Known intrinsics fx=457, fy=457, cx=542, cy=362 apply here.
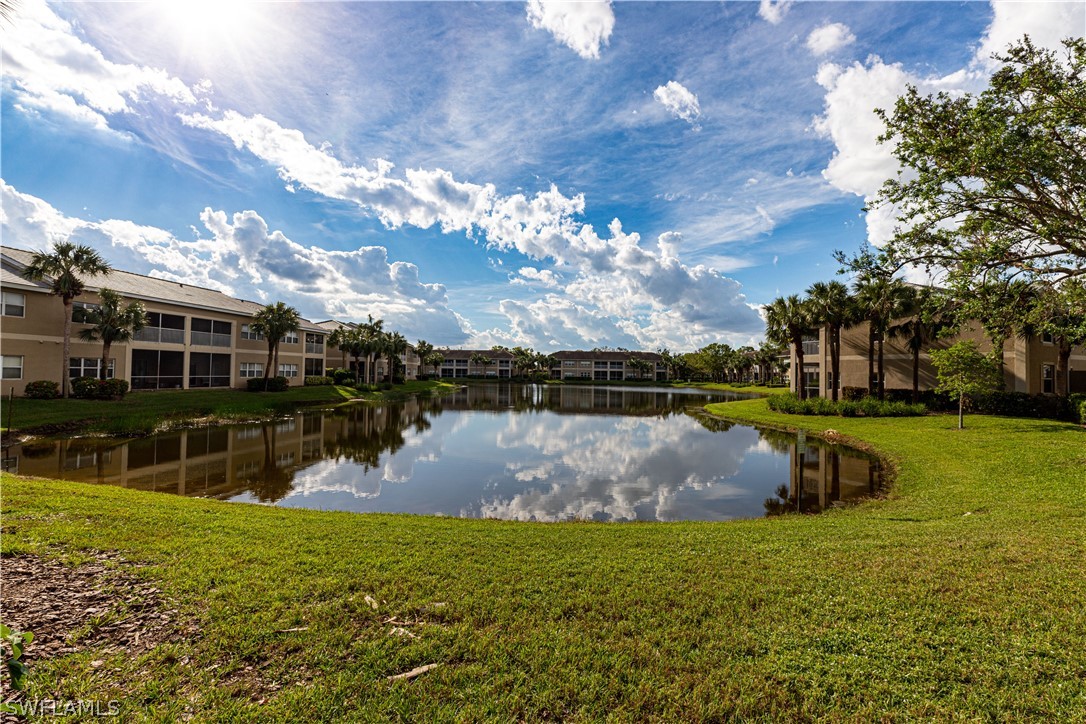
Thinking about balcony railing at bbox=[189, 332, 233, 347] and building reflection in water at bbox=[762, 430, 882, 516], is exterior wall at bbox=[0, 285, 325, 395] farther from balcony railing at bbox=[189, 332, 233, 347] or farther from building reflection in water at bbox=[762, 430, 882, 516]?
building reflection in water at bbox=[762, 430, 882, 516]

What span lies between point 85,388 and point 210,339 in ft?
45.8

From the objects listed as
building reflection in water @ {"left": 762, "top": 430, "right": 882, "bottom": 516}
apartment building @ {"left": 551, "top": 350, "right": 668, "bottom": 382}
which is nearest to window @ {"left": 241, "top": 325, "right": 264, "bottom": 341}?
building reflection in water @ {"left": 762, "top": 430, "right": 882, "bottom": 516}

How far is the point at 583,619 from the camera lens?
218 inches

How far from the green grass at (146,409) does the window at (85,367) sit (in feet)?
8.65

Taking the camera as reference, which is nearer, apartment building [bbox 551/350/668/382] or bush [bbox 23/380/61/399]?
bush [bbox 23/380/61/399]

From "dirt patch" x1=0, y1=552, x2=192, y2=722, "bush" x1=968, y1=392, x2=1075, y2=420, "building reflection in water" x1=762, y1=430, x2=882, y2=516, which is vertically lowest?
"building reflection in water" x1=762, y1=430, x2=882, y2=516

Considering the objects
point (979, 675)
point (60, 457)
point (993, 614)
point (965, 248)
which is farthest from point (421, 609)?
point (60, 457)

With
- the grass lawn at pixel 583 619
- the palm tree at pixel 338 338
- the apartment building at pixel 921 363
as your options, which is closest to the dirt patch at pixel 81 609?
the grass lawn at pixel 583 619

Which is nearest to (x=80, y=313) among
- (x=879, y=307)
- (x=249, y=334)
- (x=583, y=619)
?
(x=249, y=334)

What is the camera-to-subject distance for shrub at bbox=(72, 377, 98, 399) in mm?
30312

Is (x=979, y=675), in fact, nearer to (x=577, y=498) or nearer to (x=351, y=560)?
(x=351, y=560)

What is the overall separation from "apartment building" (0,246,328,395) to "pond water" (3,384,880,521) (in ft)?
42.2

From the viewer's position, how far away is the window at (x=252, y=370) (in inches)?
1865

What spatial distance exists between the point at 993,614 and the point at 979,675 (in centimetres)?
167
